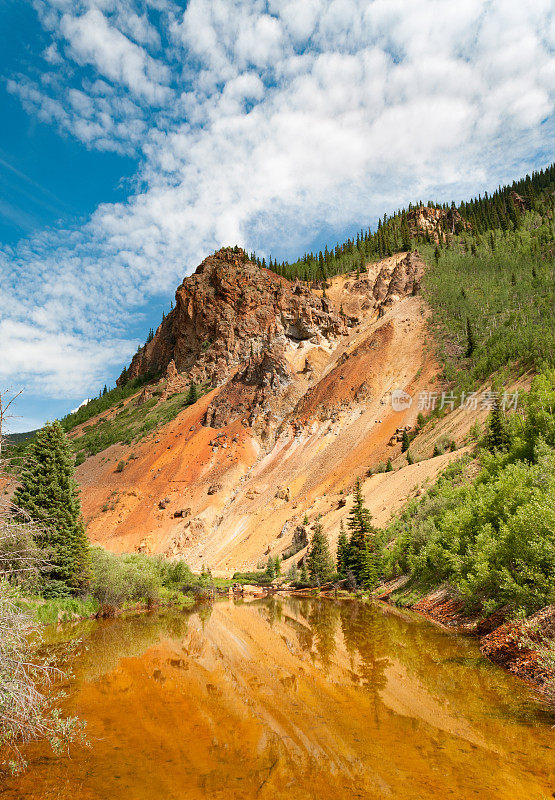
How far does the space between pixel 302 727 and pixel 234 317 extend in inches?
3580

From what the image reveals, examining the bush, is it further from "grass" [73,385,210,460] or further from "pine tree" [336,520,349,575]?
"grass" [73,385,210,460]

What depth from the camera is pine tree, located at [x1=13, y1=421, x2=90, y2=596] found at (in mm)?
23234

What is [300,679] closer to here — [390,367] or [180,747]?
[180,747]

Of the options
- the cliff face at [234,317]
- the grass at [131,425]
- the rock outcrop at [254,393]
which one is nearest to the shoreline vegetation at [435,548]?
the cliff face at [234,317]

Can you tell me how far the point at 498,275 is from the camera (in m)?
82.4

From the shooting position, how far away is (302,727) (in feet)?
28.2

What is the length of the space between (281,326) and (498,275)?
42.5 meters

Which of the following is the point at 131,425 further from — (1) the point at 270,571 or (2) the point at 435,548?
(2) the point at 435,548

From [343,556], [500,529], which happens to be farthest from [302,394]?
[500,529]

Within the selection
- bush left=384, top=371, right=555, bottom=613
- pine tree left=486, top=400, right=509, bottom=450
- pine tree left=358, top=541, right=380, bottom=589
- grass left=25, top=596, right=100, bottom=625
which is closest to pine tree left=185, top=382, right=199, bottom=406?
pine tree left=358, top=541, right=380, bottom=589

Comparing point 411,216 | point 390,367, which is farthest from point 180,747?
point 411,216

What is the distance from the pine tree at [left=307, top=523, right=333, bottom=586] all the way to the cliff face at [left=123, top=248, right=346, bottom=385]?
5002 centimetres

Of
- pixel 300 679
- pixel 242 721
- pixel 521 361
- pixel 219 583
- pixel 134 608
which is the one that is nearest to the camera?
pixel 242 721

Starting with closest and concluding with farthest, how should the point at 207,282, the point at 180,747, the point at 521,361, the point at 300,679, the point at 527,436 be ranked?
1. the point at 180,747
2. the point at 300,679
3. the point at 527,436
4. the point at 521,361
5. the point at 207,282
